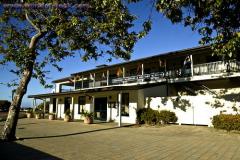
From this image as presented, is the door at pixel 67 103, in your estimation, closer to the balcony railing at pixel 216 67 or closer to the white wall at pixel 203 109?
the white wall at pixel 203 109

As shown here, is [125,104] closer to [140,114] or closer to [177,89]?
[140,114]

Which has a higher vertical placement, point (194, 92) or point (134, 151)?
point (194, 92)

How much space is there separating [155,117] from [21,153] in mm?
13516

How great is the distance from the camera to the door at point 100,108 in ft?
93.7

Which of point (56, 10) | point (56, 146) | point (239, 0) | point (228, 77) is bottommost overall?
point (56, 146)

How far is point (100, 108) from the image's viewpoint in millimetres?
29344

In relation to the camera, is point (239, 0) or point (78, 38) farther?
point (78, 38)

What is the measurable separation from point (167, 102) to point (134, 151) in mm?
12324

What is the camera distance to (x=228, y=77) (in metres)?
19.0

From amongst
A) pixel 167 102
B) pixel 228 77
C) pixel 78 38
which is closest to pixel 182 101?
pixel 167 102

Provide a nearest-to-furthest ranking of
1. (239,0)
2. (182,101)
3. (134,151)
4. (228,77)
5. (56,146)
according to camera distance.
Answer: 1. (239,0)
2. (134,151)
3. (56,146)
4. (228,77)
5. (182,101)

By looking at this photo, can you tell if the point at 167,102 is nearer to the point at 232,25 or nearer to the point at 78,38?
the point at 78,38

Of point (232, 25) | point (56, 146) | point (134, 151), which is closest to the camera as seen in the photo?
point (232, 25)

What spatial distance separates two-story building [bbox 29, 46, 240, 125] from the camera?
63.4 feet
